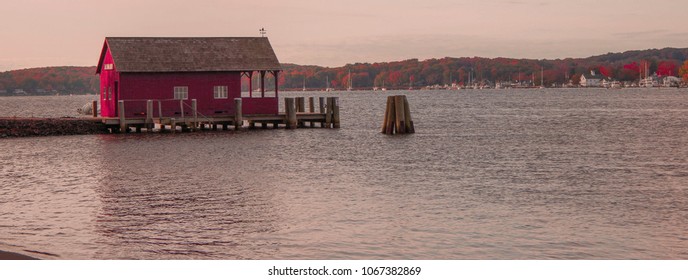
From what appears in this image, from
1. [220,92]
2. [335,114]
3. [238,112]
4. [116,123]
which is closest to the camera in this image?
[116,123]

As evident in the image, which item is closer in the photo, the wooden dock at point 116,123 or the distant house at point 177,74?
the wooden dock at point 116,123

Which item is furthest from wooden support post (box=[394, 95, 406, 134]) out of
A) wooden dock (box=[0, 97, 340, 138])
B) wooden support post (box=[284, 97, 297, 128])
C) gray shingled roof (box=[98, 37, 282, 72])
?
gray shingled roof (box=[98, 37, 282, 72])

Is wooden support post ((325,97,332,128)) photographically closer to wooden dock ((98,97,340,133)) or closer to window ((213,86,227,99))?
wooden dock ((98,97,340,133))

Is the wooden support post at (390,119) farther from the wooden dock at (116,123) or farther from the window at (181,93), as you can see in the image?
the window at (181,93)

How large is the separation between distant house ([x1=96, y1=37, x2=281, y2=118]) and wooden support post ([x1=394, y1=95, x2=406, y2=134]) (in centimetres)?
743

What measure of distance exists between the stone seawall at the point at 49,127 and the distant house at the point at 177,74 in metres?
1.43

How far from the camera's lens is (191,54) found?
55.1 metres

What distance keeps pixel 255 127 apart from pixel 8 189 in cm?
3140

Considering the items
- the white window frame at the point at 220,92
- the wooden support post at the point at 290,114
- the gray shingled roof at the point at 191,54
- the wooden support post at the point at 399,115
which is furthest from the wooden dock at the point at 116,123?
the wooden support post at the point at 399,115

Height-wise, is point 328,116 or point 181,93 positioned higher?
point 181,93

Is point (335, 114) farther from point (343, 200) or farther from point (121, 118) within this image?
point (343, 200)

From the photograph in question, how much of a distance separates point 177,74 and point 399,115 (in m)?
13.0

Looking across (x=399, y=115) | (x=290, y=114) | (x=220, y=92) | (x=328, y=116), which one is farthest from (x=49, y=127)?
(x=399, y=115)

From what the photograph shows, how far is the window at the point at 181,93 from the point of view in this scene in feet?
177
